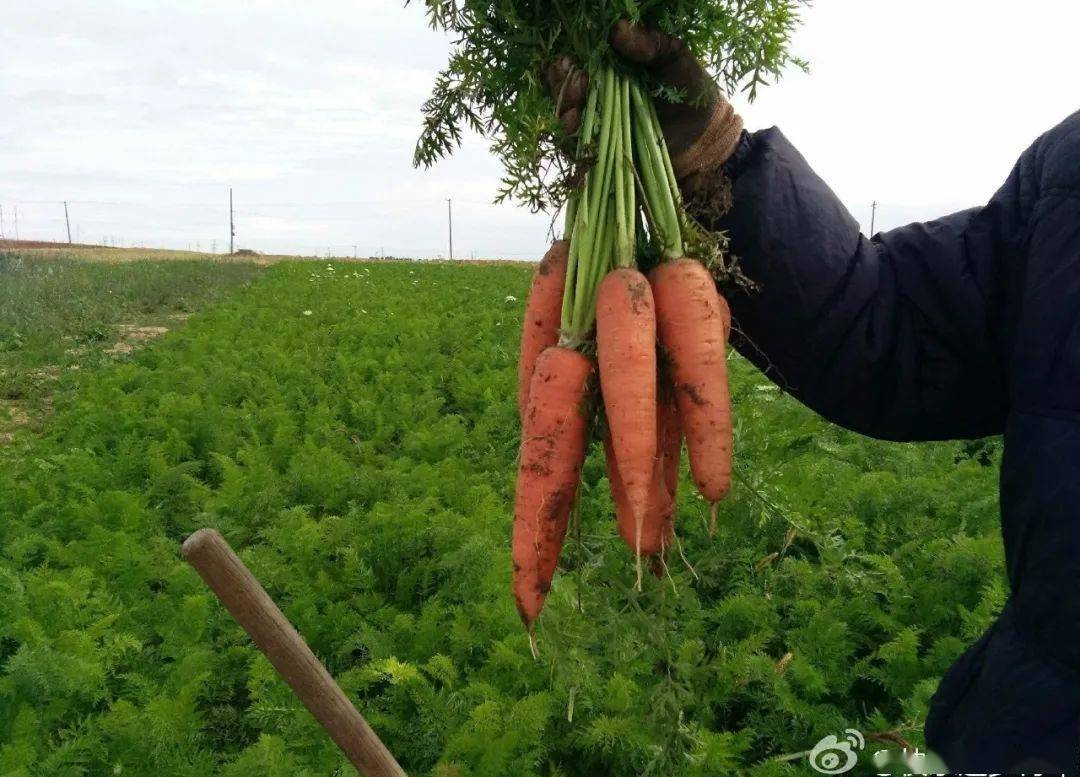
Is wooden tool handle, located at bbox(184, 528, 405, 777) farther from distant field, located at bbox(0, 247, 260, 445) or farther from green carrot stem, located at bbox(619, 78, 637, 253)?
distant field, located at bbox(0, 247, 260, 445)

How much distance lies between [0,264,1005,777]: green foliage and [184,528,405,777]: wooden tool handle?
449 millimetres

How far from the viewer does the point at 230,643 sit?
3787 millimetres

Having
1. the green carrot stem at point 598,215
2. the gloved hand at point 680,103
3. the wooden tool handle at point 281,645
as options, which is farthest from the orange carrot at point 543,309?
the wooden tool handle at point 281,645

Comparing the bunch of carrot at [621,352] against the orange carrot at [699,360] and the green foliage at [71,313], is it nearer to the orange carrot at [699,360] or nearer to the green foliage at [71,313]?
the orange carrot at [699,360]

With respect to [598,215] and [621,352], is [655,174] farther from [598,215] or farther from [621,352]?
[621,352]

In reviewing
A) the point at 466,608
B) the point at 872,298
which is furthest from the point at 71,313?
the point at 872,298

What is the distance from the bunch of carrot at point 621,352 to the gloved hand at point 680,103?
5 centimetres

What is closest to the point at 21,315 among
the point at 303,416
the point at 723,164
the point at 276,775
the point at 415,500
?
the point at 303,416

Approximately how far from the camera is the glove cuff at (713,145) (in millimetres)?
1712

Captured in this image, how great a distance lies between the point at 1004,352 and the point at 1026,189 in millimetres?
302

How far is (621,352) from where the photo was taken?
1.63m

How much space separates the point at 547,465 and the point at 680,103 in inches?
29.3

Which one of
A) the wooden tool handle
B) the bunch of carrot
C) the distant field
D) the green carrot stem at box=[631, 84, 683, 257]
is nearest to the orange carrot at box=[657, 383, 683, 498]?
the bunch of carrot

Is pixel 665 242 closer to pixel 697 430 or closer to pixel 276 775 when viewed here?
pixel 697 430
